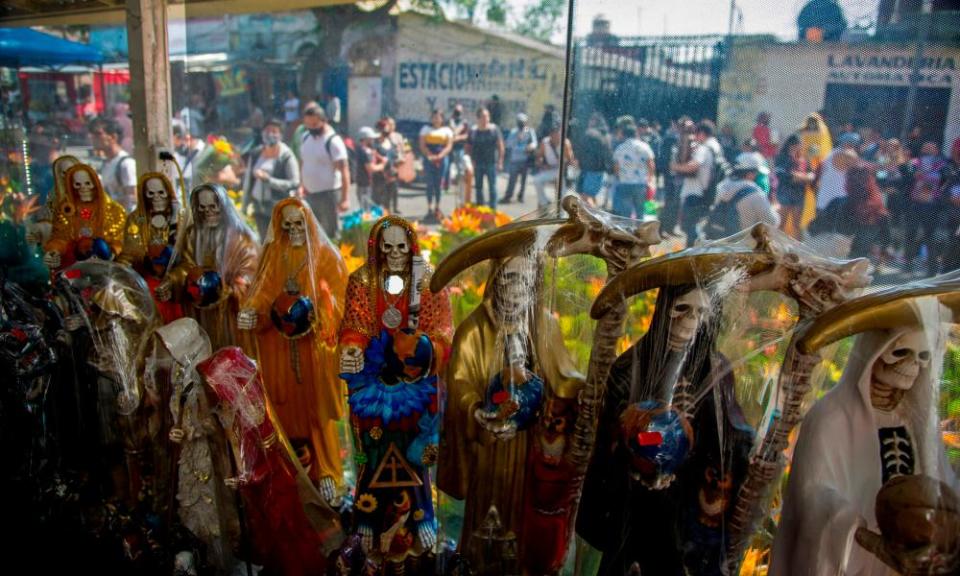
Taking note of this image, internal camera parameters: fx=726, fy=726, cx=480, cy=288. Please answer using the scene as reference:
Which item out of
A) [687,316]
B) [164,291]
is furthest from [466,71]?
[687,316]

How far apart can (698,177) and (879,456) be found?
3266mm

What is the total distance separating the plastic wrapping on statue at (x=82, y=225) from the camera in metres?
3.90

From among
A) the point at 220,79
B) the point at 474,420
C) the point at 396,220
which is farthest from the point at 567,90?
the point at 220,79

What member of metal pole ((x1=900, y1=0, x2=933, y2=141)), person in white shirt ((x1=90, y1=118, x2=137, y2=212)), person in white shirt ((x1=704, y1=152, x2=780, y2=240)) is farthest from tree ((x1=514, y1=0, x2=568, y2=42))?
person in white shirt ((x1=90, y1=118, x2=137, y2=212))

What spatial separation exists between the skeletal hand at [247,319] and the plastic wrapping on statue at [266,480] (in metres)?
0.73

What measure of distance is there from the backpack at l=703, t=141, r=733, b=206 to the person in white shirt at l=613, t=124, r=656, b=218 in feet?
1.28

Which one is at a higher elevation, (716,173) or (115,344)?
(716,173)

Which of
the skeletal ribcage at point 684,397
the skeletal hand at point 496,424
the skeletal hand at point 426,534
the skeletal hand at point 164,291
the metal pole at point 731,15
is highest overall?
the metal pole at point 731,15

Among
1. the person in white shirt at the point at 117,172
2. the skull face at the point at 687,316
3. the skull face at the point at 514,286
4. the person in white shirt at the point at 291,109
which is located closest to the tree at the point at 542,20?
the person in white shirt at the point at 291,109

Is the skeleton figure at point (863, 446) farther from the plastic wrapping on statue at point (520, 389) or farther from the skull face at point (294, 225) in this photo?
the skull face at point (294, 225)

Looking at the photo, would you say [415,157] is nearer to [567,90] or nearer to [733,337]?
[567,90]

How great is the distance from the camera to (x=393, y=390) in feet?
8.87

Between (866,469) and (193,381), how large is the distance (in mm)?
2134

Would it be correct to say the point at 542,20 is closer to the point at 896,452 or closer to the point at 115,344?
the point at 115,344
